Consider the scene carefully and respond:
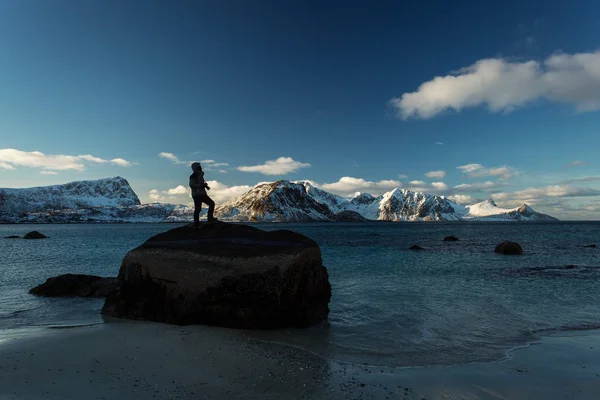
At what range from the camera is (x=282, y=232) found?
14656mm

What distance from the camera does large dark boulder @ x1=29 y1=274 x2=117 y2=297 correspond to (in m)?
17.4

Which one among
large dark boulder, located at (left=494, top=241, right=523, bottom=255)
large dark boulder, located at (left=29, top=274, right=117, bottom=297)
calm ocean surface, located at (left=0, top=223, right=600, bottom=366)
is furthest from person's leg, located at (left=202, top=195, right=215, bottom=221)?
large dark boulder, located at (left=494, top=241, right=523, bottom=255)

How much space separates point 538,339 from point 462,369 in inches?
181

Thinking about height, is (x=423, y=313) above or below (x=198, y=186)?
below

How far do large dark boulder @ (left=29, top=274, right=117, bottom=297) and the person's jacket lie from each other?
7.32m

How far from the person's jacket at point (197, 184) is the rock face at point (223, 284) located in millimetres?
2678

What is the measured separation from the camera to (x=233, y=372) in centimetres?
762

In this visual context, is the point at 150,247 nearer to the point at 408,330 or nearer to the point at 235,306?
the point at 235,306

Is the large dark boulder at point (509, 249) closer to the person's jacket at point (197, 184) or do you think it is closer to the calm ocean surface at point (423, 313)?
the calm ocean surface at point (423, 313)

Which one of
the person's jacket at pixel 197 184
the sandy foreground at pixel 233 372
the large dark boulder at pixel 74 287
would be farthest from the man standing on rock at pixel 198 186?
the large dark boulder at pixel 74 287

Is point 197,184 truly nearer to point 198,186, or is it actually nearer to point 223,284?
point 198,186

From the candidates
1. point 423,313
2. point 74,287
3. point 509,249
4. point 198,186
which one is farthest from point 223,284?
point 509,249

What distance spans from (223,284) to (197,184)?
5534 millimetres

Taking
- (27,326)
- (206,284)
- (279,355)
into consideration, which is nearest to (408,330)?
(279,355)
